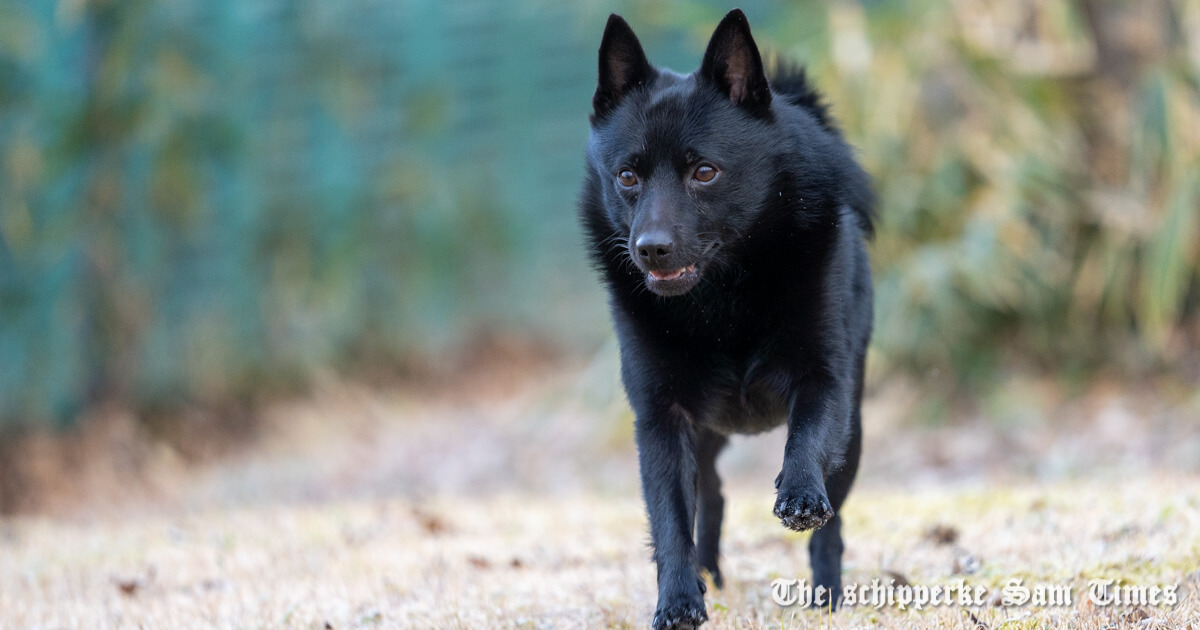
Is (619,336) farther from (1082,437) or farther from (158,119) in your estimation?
Answer: (158,119)

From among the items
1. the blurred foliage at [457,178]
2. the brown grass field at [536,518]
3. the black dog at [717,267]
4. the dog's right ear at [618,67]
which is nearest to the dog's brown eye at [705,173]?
the black dog at [717,267]

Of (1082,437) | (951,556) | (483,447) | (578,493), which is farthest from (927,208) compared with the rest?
(951,556)

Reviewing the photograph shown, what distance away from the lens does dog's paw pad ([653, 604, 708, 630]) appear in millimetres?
2311

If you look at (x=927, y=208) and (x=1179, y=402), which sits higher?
(x=927, y=208)

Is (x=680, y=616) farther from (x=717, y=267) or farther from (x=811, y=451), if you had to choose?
(x=717, y=267)

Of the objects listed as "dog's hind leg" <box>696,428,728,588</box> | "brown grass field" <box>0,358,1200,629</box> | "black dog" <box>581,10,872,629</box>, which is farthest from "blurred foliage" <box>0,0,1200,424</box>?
"black dog" <box>581,10,872,629</box>

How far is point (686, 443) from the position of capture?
2.57 m

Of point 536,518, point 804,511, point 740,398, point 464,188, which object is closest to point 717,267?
point 740,398

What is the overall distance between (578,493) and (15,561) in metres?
2.50

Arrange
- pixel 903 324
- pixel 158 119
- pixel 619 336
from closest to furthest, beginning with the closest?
pixel 619 336
pixel 903 324
pixel 158 119

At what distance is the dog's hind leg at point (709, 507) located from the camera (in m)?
3.02

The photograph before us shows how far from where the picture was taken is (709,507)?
3057mm

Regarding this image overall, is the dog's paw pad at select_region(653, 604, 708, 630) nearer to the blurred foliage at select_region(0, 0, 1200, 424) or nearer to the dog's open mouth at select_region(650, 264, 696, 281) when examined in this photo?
the dog's open mouth at select_region(650, 264, 696, 281)

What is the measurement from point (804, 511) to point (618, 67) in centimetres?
113
